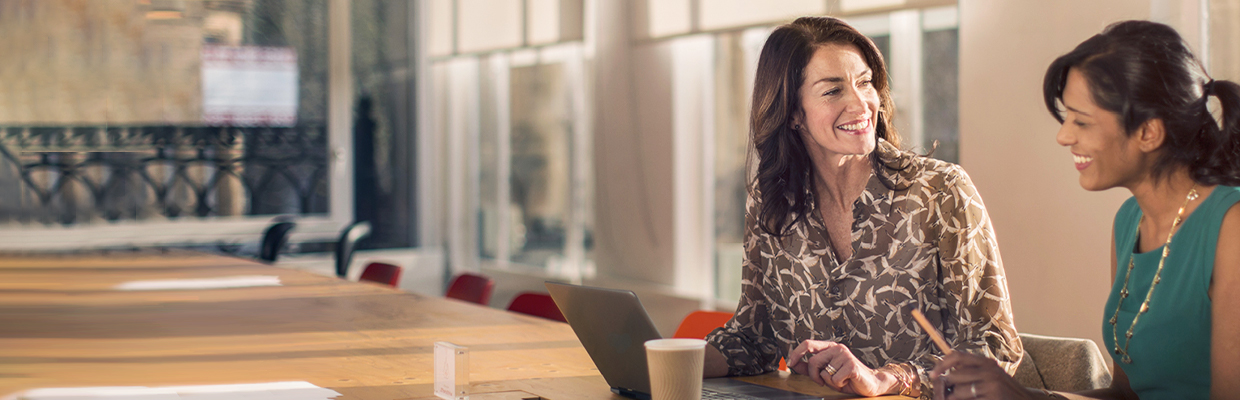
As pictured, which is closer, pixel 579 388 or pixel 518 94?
pixel 579 388

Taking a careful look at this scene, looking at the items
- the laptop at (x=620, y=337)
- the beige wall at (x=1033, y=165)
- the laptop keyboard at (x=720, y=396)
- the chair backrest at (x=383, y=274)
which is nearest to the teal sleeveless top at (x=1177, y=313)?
the laptop at (x=620, y=337)

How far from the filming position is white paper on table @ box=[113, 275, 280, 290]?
371cm

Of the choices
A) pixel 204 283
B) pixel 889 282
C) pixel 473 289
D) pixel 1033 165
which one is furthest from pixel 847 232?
pixel 204 283

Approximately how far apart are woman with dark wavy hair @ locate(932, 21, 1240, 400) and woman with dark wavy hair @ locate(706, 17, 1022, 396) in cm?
26

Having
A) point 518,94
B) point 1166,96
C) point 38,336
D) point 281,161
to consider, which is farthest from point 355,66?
point 1166,96

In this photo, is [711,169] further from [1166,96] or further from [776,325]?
[1166,96]

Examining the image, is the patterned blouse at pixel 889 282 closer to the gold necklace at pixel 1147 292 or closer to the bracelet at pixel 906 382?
the bracelet at pixel 906 382

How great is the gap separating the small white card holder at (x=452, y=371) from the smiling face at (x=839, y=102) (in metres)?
0.90

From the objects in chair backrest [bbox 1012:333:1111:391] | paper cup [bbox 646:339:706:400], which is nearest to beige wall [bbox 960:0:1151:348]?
chair backrest [bbox 1012:333:1111:391]

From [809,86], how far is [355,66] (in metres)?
6.40

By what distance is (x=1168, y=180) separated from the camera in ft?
5.67

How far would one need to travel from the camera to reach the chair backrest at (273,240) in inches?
269

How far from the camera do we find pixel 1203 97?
65.0 inches

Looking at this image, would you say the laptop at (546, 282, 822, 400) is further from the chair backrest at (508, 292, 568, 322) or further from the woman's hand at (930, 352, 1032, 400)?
the chair backrest at (508, 292, 568, 322)
